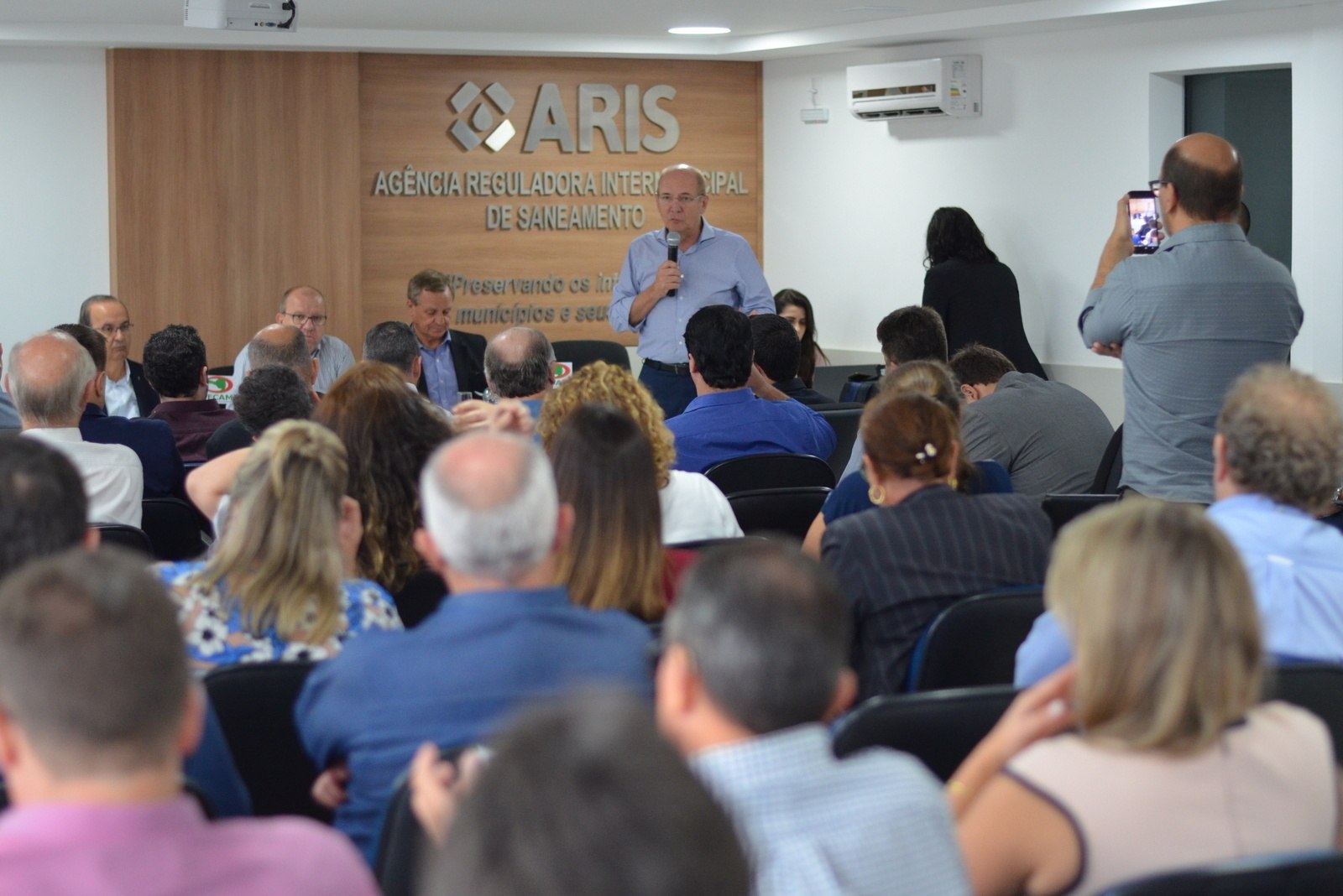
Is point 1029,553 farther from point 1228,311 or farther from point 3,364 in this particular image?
point 3,364

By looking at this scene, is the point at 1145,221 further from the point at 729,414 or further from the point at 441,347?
the point at 441,347

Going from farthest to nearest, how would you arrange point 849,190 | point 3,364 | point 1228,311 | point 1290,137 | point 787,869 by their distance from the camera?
point 849,190 < point 3,364 < point 1290,137 < point 1228,311 < point 787,869

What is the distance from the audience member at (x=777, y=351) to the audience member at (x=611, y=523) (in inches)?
117

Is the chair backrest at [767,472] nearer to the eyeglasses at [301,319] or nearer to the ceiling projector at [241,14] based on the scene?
the eyeglasses at [301,319]

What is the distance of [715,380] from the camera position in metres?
5.04

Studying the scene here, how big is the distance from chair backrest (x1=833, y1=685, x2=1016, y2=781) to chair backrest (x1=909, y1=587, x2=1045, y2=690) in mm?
575

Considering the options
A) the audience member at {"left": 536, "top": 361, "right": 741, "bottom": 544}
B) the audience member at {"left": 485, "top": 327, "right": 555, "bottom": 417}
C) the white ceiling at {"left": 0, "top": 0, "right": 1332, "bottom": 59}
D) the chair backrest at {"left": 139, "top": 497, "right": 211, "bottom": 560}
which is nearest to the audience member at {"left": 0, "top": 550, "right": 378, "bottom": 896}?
the audience member at {"left": 536, "top": 361, "right": 741, "bottom": 544}

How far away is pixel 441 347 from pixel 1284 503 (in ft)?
18.1

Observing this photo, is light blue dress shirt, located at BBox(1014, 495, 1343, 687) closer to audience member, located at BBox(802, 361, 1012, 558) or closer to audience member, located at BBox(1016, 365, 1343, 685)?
audience member, located at BBox(1016, 365, 1343, 685)

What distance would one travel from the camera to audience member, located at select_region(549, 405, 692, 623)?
9.23 ft

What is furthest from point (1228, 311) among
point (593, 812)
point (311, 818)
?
point (593, 812)

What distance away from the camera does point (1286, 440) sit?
2.66m

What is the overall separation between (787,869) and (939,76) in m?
7.86

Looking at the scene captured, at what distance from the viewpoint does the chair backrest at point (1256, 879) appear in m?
1.54
